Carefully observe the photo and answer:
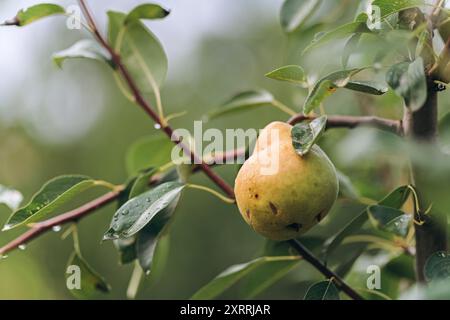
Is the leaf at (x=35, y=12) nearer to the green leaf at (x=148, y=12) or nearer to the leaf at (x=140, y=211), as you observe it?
the green leaf at (x=148, y=12)

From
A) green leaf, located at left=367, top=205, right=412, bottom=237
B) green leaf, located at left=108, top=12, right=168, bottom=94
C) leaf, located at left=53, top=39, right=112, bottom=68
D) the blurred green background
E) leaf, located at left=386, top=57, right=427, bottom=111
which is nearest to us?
leaf, located at left=386, top=57, right=427, bottom=111

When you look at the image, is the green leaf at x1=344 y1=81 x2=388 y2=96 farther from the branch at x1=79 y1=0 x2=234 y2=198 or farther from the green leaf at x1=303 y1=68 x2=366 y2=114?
the branch at x1=79 y1=0 x2=234 y2=198

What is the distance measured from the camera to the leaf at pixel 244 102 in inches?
43.8

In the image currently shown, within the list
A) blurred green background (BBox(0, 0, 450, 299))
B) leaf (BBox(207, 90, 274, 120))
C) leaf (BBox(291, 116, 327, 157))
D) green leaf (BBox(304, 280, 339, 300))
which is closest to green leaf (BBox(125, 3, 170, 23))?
leaf (BBox(207, 90, 274, 120))

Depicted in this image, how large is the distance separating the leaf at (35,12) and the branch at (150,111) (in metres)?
0.04

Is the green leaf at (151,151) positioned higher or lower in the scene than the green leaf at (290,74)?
lower

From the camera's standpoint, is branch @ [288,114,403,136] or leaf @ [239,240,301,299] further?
leaf @ [239,240,301,299]

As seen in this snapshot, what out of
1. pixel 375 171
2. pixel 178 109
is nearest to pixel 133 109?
pixel 178 109

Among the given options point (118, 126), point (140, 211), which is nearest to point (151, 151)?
point (140, 211)

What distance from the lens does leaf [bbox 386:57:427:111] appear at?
0.66 metres

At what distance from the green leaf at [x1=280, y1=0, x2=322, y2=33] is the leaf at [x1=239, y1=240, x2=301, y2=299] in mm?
349

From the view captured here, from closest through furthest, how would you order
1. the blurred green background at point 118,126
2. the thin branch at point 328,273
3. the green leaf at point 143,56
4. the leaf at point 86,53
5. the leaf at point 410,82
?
the leaf at point 410,82
the thin branch at point 328,273
the leaf at point 86,53
the green leaf at point 143,56
the blurred green background at point 118,126

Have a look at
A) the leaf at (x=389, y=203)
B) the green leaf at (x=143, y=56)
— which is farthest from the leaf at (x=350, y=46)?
the green leaf at (x=143, y=56)

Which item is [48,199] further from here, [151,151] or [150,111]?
[151,151]
